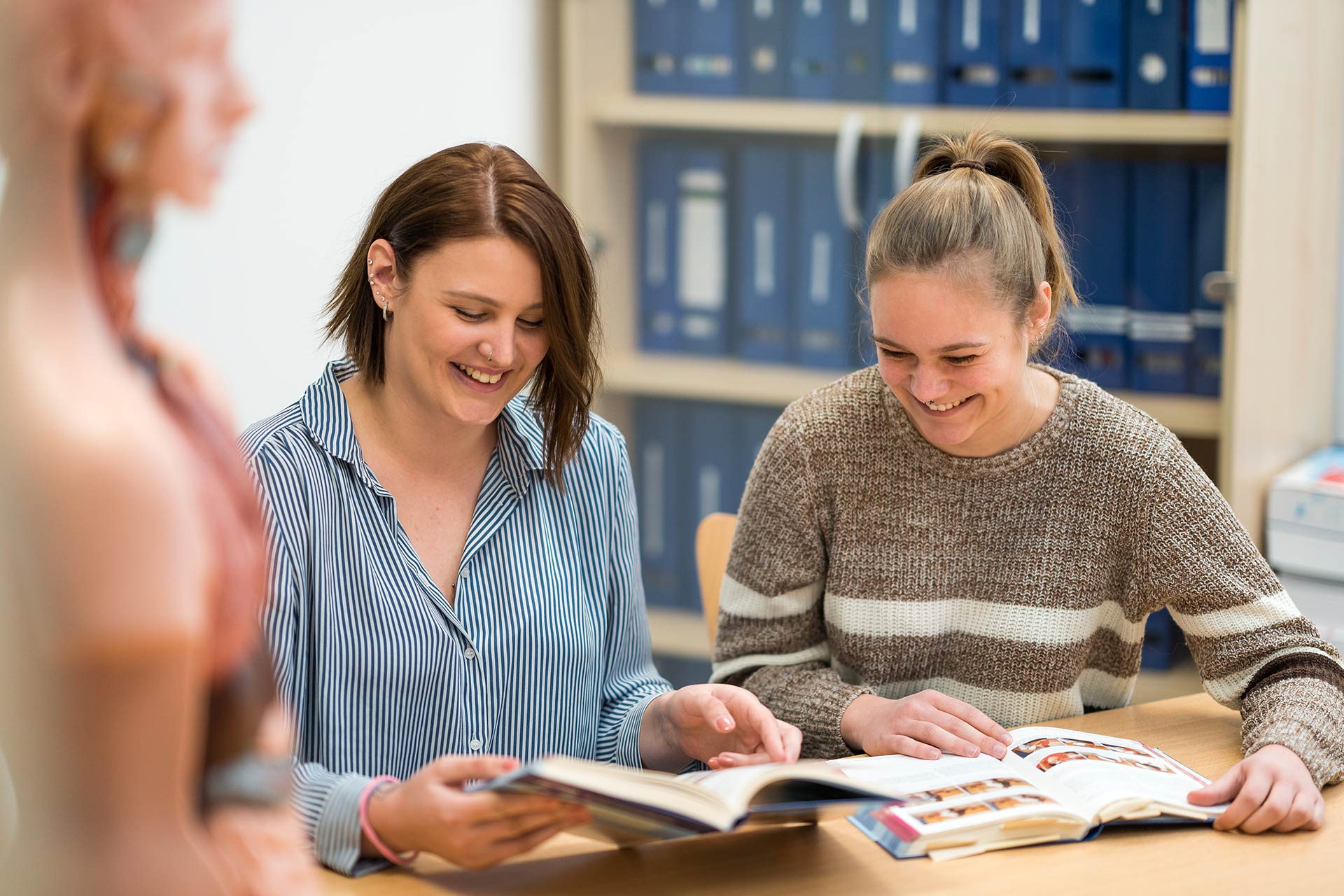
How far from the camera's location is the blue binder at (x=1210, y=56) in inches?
89.7

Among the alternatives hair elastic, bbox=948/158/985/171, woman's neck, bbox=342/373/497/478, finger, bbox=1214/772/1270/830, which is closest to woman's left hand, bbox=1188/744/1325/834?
finger, bbox=1214/772/1270/830

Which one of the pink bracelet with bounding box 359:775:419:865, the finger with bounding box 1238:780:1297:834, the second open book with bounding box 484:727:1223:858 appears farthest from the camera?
the finger with bounding box 1238:780:1297:834

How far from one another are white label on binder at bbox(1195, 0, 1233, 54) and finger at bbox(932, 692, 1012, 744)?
4.92 feet

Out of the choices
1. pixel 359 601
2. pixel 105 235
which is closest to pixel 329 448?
pixel 359 601

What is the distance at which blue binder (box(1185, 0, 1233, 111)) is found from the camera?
2279 millimetres

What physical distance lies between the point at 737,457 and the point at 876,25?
94 centimetres

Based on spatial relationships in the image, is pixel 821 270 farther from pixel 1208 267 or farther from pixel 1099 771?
pixel 1099 771

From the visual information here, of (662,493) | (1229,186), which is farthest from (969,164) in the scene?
(662,493)

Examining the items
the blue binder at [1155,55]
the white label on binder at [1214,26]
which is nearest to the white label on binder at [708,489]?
the blue binder at [1155,55]

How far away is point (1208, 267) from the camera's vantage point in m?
2.36

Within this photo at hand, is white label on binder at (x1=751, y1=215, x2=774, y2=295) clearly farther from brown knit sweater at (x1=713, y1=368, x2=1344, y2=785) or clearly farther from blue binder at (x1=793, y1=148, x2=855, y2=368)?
brown knit sweater at (x1=713, y1=368, x2=1344, y2=785)

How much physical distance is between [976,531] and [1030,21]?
1332 mm

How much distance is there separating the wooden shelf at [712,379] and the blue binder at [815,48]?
0.57 meters

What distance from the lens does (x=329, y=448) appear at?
1.31m
